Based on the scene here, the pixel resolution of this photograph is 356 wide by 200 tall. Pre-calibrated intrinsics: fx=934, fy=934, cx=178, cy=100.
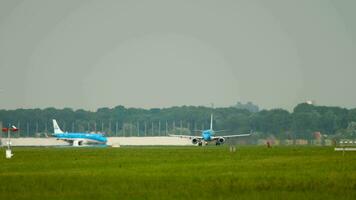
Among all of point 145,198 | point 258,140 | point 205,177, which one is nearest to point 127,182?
point 205,177

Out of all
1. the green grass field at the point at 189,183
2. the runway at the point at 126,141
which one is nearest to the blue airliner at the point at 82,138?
the runway at the point at 126,141

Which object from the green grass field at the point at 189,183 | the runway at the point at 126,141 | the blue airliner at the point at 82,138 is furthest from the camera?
the runway at the point at 126,141

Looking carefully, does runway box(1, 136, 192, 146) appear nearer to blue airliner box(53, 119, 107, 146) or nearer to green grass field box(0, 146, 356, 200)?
blue airliner box(53, 119, 107, 146)

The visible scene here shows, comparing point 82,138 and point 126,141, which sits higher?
point 82,138

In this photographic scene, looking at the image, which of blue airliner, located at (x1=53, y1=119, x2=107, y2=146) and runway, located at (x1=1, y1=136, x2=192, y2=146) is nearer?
blue airliner, located at (x1=53, y1=119, x2=107, y2=146)

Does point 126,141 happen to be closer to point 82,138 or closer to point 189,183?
point 82,138

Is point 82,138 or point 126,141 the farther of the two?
point 126,141

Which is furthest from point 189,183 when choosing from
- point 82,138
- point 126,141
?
point 126,141

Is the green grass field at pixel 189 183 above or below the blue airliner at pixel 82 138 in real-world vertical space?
below

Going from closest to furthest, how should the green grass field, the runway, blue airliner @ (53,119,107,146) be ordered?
the green grass field < blue airliner @ (53,119,107,146) < the runway

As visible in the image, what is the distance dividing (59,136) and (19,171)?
12531cm

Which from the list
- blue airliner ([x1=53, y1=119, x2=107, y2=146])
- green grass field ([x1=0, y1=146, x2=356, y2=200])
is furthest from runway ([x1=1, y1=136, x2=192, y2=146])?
green grass field ([x1=0, y1=146, x2=356, y2=200])

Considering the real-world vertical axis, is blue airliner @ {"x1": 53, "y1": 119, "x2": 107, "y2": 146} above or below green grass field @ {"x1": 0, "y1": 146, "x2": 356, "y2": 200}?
above

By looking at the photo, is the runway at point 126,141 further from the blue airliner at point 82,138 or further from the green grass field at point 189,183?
the green grass field at point 189,183
